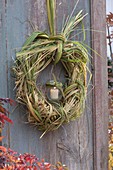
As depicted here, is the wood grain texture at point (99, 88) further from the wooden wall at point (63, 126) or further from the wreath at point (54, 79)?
the wreath at point (54, 79)

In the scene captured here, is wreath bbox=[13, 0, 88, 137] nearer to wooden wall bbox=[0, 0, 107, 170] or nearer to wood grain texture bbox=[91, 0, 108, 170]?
wooden wall bbox=[0, 0, 107, 170]

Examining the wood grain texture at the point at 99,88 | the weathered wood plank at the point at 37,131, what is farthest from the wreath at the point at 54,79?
the wood grain texture at the point at 99,88

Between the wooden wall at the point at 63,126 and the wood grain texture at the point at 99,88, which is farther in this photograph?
the wood grain texture at the point at 99,88

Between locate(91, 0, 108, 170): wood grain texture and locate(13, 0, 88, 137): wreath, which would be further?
locate(91, 0, 108, 170): wood grain texture

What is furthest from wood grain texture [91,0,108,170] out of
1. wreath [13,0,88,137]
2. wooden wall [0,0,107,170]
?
wreath [13,0,88,137]

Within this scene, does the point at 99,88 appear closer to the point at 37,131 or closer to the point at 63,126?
the point at 63,126

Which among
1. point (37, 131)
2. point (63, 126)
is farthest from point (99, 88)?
point (37, 131)

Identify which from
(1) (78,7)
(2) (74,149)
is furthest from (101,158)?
(1) (78,7)
